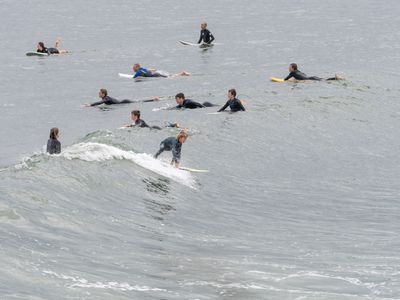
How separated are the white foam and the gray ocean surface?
11cm

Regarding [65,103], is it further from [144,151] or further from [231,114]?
[144,151]

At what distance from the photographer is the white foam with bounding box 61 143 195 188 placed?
30406mm

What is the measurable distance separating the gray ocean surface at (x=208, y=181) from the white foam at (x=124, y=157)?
109 mm

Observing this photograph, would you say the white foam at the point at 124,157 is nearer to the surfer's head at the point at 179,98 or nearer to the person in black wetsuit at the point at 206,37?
the surfer's head at the point at 179,98

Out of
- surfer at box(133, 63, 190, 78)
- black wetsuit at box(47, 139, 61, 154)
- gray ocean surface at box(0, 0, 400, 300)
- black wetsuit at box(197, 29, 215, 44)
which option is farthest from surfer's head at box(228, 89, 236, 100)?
black wetsuit at box(197, 29, 215, 44)

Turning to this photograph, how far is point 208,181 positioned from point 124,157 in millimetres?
3394

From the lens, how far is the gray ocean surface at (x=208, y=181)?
19094mm

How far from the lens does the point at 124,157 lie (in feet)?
104

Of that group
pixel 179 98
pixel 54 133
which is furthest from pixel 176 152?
pixel 179 98

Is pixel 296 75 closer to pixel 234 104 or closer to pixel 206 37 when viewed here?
pixel 234 104

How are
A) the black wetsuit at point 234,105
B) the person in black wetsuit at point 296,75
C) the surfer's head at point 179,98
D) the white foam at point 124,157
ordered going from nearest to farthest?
the white foam at point 124,157 < the surfer's head at point 179,98 < the black wetsuit at point 234,105 < the person in black wetsuit at point 296,75

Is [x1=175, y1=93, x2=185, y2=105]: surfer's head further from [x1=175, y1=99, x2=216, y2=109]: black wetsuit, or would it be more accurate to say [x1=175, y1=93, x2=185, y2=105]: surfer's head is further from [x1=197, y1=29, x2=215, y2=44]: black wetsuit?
[x1=197, y1=29, x2=215, y2=44]: black wetsuit

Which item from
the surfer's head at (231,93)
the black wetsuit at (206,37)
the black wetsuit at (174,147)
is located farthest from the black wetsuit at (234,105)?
the black wetsuit at (206,37)

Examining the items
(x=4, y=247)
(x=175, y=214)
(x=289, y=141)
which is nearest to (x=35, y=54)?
(x=289, y=141)
